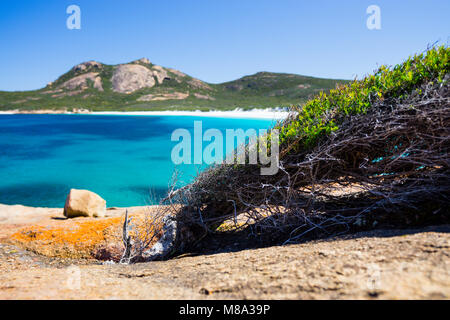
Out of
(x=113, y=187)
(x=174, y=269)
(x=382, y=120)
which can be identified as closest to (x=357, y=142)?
(x=382, y=120)

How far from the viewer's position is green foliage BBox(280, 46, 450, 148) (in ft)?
12.3

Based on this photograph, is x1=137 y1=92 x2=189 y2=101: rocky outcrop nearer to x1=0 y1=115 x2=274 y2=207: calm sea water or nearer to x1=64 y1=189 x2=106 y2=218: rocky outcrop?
x1=0 y1=115 x2=274 y2=207: calm sea water

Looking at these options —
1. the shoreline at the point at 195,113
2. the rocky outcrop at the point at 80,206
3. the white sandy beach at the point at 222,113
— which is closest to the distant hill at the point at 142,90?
the shoreline at the point at 195,113

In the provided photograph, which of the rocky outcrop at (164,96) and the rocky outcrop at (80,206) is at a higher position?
the rocky outcrop at (164,96)

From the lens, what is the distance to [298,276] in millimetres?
2350

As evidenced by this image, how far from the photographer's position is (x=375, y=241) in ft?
9.25

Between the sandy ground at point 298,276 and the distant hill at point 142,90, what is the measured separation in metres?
90.8

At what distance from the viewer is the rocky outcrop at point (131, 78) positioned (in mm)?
133250

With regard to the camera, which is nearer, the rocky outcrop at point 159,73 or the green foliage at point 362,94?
the green foliage at point 362,94

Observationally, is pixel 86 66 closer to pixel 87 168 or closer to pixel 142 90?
Result: pixel 142 90

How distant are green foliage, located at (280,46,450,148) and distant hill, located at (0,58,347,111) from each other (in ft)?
293

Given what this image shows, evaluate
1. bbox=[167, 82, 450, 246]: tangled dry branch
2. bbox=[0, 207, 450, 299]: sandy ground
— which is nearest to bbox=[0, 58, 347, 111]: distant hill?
bbox=[167, 82, 450, 246]: tangled dry branch

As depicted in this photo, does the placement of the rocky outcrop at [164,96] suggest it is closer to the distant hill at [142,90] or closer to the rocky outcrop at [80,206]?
the distant hill at [142,90]

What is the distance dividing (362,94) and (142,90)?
135 metres
